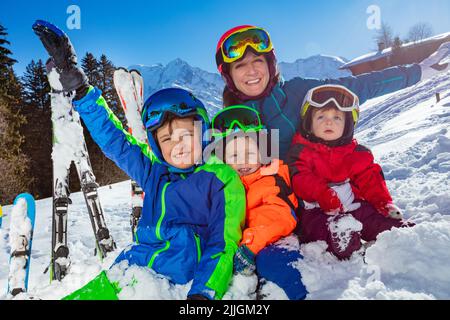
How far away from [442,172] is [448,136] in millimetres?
2207

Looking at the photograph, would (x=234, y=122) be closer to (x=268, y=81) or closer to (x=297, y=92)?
(x=268, y=81)

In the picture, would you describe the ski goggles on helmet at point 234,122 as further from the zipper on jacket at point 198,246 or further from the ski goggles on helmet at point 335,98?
the zipper on jacket at point 198,246

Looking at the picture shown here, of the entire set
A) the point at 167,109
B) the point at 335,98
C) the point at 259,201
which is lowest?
the point at 259,201

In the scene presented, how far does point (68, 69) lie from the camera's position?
2.70 meters

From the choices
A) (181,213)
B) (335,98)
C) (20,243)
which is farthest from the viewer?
(20,243)

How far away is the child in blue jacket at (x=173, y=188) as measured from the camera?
6.57ft

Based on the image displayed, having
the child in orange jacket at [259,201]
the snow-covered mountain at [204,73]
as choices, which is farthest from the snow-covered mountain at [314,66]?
the child in orange jacket at [259,201]

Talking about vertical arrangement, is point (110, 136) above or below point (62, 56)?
below

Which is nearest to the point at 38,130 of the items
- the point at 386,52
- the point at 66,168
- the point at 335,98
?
the point at 66,168

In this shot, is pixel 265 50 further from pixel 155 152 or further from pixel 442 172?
pixel 442 172

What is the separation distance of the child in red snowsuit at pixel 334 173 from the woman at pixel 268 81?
29 cm

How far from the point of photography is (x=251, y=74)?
341 cm

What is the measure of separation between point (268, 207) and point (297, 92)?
5.67 feet
